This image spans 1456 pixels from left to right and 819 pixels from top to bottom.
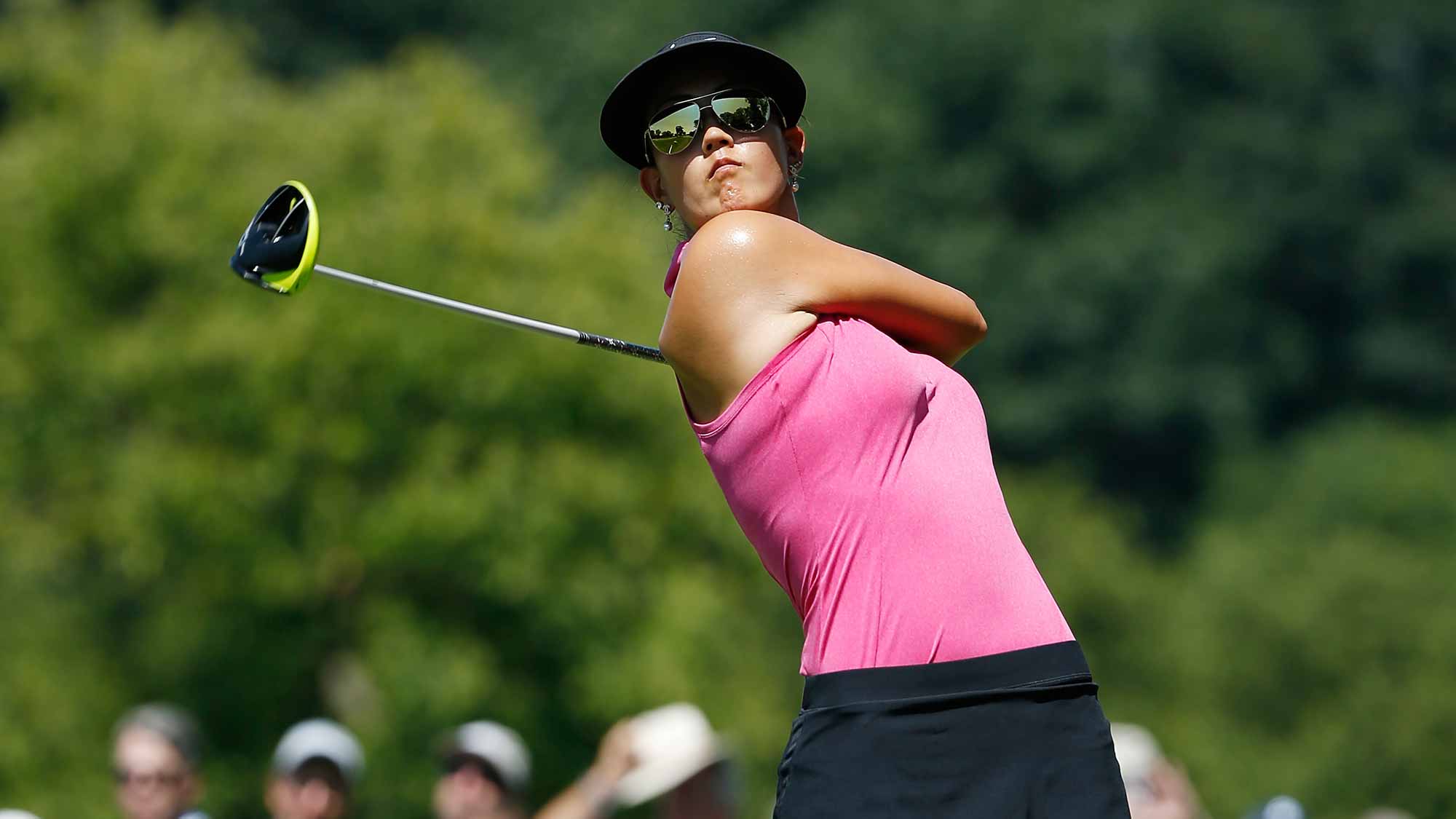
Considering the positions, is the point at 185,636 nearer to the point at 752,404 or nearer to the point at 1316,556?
the point at 752,404

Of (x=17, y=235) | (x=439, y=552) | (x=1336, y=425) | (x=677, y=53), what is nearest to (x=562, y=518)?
(x=439, y=552)

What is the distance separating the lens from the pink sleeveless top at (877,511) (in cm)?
288

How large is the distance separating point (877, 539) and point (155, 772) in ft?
13.3

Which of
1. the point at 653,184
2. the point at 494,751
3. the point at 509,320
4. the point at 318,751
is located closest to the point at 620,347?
the point at 509,320

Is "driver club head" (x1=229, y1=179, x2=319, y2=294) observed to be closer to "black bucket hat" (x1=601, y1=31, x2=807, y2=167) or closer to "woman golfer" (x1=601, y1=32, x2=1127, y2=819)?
"black bucket hat" (x1=601, y1=31, x2=807, y2=167)

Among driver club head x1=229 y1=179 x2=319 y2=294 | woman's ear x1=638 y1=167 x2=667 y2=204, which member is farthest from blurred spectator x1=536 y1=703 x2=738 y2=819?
woman's ear x1=638 y1=167 x2=667 y2=204

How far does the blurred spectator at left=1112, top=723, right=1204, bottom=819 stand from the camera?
21.4 ft

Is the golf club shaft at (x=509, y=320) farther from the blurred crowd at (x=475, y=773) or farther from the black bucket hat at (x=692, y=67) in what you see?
the blurred crowd at (x=475, y=773)

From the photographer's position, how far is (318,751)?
6.27 m

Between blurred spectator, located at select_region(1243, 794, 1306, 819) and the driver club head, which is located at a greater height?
the driver club head

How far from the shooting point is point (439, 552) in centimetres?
1728

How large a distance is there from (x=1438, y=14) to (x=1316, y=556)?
843 inches

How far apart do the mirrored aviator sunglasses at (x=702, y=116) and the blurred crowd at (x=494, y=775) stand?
125 inches

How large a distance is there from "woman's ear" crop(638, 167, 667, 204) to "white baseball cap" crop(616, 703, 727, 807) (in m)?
3.03
